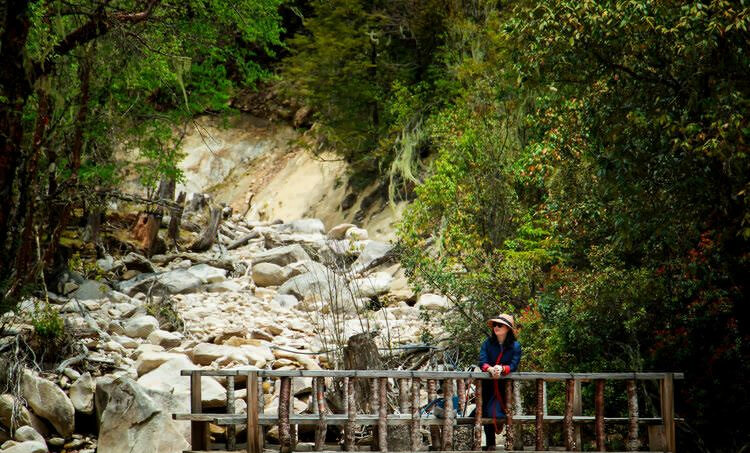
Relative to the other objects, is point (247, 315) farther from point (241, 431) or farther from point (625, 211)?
point (625, 211)

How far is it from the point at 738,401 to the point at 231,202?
82.2 feet

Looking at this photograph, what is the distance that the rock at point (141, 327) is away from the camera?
48.0 ft

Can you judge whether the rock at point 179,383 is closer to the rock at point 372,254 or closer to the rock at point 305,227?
the rock at point 372,254

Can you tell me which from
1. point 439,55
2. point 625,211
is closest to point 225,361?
point 625,211

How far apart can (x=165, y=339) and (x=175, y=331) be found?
0.81 m

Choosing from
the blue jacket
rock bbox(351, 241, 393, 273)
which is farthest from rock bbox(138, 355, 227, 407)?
rock bbox(351, 241, 393, 273)

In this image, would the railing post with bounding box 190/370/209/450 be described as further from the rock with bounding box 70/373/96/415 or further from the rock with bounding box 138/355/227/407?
the rock with bounding box 70/373/96/415

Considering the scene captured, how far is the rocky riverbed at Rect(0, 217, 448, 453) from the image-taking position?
34.7 feet

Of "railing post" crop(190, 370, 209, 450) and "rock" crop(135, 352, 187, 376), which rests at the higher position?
"rock" crop(135, 352, 187, 376)

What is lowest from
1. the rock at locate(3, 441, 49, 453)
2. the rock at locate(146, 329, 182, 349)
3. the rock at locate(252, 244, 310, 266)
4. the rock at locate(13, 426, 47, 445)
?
the rock at locate(3, 441, 49, 453)

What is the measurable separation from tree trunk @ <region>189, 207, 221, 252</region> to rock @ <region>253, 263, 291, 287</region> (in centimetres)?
368

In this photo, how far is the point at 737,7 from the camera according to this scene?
8.41 m

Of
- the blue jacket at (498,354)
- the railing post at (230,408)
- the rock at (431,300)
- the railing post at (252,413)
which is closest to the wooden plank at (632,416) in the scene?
the blue jacket at (498,354)

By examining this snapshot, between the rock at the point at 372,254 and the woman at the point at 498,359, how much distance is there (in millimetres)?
12306
